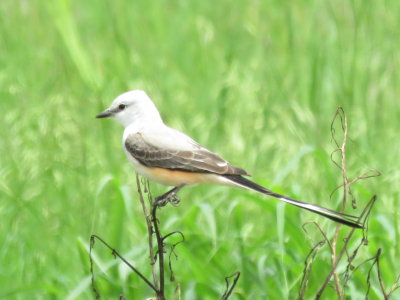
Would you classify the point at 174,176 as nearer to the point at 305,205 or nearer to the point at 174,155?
the point at 174,155

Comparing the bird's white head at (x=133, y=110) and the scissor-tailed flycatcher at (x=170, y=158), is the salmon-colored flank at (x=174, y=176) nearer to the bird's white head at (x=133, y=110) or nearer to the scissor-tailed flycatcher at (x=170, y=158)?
the scissor-tailed flycatcher at (x=170, y=158)

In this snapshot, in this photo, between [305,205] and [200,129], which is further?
[200,129]

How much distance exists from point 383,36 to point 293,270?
132 inches

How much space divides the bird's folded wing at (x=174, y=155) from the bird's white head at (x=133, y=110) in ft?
0.59

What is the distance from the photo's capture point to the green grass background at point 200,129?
4.86m

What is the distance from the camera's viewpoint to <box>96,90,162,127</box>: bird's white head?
12.6 feet

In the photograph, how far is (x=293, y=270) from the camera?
4.72 metres

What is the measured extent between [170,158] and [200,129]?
303cm

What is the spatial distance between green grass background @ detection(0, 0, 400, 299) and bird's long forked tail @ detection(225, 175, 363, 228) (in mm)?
1008

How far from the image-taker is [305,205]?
9.71 feet

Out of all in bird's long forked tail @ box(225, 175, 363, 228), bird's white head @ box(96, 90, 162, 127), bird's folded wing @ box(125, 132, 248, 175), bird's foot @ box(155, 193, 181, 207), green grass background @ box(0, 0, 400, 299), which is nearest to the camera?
bird's long forked tail @ box(225, 175, 363, 228)

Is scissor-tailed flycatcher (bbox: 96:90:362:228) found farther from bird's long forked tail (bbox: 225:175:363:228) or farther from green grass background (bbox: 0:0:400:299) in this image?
green grass background (bbox: 0:0:400:299)

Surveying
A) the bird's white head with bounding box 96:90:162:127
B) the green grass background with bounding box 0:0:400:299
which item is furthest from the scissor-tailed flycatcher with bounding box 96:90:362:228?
the green grass background with bounding box 0:0:400:299

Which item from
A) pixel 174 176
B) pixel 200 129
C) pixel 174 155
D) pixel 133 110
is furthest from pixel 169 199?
pixel 200 129
